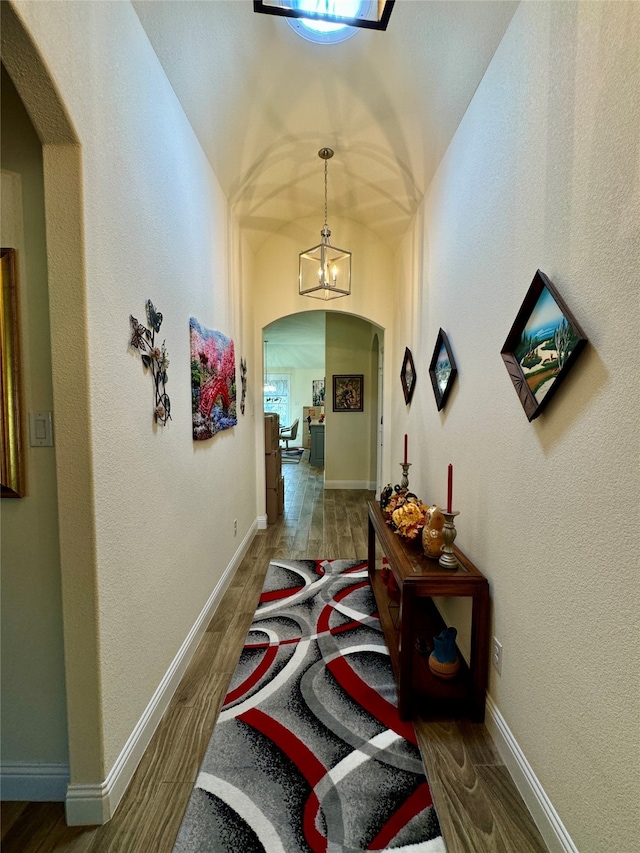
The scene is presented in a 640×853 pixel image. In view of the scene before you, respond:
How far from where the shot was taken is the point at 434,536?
5.90ft

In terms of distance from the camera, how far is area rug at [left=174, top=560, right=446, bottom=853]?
3.95 ft

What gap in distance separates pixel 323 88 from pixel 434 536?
2.49m

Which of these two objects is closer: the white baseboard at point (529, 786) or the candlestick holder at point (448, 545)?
the white baseboard at point (529, 786)

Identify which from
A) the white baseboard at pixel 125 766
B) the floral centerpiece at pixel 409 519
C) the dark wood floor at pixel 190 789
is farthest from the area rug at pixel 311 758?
the floral centerpiece at pixel 409 519

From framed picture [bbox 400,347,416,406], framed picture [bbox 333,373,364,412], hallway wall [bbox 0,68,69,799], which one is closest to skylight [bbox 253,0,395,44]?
hallway wall [bbox 0,68,69,799]

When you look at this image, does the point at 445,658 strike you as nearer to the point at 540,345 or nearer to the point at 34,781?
the point at 540,345

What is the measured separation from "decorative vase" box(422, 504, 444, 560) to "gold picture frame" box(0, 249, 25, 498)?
5.44 ft

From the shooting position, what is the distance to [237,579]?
297 cm

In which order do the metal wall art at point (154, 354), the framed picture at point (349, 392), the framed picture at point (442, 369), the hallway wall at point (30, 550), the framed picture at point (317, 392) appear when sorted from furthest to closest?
the framed picture at point (317, 392) → the framed picture at point (349, 392) → the framed picture at point (442, 369) → the metal wall art at point (154, 354) → the hallway wall at point (30, 550)

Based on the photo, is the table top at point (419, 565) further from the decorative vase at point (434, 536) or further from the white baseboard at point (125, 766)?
the white baseboard at point (125, 766)

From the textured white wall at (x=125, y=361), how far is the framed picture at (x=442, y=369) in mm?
1486

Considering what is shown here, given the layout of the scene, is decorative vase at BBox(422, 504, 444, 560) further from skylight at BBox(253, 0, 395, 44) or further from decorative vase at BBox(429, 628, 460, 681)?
skylight at BBox(253, 0, 395, 44)

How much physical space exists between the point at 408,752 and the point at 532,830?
439 mm

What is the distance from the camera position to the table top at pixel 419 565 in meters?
1.61
